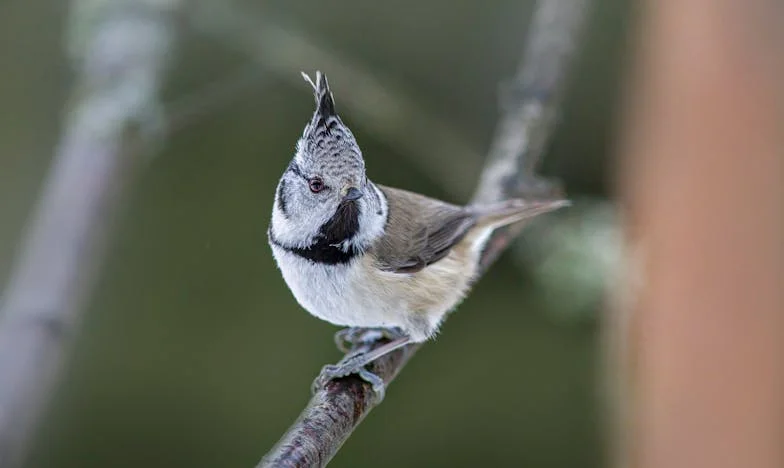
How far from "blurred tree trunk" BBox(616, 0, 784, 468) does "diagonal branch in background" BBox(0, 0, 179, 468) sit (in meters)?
1.95

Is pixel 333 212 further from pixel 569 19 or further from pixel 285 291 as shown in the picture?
pixel 285 291

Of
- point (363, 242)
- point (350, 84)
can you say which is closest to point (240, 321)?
point (350, 84)

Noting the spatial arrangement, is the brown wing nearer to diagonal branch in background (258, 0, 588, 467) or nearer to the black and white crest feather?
diagonal branch in background (258, 0, 588, 467)

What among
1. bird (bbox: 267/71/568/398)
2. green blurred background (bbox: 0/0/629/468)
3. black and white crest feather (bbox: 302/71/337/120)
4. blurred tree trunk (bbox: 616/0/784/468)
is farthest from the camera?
green blurred background (bbox: 0/0/629/468)

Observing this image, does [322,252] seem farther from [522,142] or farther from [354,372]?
[522,142]

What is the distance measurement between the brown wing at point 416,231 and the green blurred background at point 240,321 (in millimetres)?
1366

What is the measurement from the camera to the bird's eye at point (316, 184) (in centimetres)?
213

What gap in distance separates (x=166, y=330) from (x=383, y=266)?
2.39 m

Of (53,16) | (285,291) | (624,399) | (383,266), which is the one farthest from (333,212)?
(53,16)

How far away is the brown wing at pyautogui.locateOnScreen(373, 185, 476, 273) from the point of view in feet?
8.82

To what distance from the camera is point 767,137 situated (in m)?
3.23

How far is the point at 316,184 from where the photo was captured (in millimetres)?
2152

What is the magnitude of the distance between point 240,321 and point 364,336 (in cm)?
201

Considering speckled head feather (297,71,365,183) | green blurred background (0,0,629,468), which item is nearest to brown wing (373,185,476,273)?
speckled head feather (297,71,365,183)
